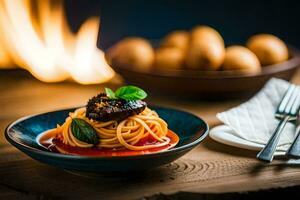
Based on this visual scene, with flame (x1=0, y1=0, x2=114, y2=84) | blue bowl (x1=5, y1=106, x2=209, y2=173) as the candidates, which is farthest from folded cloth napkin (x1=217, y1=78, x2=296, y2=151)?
flame (x1=0, y1=0, x2=114, y2=84)

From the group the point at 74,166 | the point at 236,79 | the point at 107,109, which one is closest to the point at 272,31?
the point at 236,79

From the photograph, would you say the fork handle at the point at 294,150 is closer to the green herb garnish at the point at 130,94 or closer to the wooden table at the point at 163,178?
the wooden table at the point at 163,178

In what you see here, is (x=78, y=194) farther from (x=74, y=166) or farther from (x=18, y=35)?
(x=18, y=35)

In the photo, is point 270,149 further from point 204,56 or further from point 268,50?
point 268,50

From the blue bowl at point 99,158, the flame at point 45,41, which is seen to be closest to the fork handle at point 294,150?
the blue bowl at point 99,158

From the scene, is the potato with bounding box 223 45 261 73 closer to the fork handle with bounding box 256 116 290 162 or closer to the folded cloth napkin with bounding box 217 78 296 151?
the folded cloth napkin with bounding box 217 78 296 151

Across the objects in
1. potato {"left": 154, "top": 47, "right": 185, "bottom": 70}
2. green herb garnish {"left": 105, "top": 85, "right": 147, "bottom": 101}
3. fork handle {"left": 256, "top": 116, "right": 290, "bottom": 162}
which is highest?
green herb garnish {"left": 105, "top": 85, "right": 147, "bottom": 101}

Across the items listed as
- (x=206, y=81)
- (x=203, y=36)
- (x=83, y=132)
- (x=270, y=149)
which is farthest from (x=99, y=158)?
(x=203, y=36)
